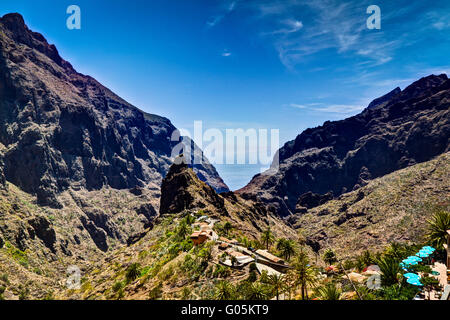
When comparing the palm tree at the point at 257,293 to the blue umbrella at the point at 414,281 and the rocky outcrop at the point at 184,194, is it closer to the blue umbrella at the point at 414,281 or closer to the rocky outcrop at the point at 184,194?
the blue umbrella at the point at 414,281

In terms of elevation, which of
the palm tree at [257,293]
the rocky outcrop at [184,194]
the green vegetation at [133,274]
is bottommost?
the green vegetation at [133,274]

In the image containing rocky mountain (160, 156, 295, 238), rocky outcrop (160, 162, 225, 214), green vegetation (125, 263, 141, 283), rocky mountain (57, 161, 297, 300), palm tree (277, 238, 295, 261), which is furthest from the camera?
rocky outcrop (160, 162, 225, 214)

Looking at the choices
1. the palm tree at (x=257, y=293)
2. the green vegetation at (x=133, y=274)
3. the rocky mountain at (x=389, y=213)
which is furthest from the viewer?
the rocky mountain at (x=389, y=213)

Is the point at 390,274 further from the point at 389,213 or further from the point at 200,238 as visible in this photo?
the point at 389,213

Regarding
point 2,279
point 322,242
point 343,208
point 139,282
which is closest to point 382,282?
point 139,282

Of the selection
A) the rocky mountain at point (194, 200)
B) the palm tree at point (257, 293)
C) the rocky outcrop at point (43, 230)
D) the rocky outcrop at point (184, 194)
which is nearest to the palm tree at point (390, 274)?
the palm tree at point (257, 293)

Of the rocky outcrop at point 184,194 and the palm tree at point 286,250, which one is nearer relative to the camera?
the palm tree at point 286,250

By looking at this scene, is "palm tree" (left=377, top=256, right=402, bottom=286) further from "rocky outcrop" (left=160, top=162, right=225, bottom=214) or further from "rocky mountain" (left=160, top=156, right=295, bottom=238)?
Result: "rocky outcrop" (left=160, top=162, right=225, bottom=214)

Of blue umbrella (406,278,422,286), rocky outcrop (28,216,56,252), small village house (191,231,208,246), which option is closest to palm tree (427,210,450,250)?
blue umbrella (406,278,422,286)

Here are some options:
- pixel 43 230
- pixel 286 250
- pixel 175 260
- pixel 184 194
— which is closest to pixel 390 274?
pixel 286 250

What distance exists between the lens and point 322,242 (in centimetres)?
16812

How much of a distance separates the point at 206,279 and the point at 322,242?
5661 inches

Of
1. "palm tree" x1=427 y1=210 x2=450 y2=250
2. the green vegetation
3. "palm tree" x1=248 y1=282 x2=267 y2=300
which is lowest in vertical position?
the green vegetation
